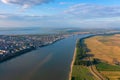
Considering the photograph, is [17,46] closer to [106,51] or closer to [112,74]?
[106,51]

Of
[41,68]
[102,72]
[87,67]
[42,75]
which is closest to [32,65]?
[41,68]

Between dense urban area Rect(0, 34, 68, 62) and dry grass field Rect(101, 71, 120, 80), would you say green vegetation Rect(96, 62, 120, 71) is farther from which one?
dense urban area Rect(0, 34, 68, 62)

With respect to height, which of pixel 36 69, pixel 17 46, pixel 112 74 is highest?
pixel 17 46

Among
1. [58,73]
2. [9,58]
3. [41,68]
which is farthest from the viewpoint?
[9,58]

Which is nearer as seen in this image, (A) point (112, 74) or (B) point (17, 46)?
(A) point (112, 74)

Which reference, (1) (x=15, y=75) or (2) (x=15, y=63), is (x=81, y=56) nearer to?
(2) (x=15, y=63)

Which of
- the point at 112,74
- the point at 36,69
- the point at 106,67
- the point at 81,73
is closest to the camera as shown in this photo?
the point at 112,74

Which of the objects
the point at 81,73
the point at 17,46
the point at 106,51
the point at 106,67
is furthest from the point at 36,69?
the point at 17,46

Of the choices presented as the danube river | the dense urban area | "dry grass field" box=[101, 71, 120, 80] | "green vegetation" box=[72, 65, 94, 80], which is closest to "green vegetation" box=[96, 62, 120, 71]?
"dry grass field" box=[101, 71, 120, 80]

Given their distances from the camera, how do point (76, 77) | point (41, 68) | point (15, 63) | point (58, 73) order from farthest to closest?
point (15, 63)
point (41, 68)
point (58, 73)
point (76, 77)
